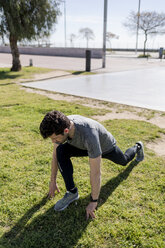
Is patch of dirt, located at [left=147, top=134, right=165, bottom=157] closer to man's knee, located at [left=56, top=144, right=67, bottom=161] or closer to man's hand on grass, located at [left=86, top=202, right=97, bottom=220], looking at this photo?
man's hand on grass, located at [left=86, top=202, right=97, bottom=220]

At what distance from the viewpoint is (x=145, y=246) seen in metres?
2.13

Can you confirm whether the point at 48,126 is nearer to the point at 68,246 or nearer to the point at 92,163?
the point at 92,163

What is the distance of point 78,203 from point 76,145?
2.78 ft

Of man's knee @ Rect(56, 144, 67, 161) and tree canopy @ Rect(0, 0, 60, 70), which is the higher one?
tree canopy @ Rect(0, 0, 60, 70)

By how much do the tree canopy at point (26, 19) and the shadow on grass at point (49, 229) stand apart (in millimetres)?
12674

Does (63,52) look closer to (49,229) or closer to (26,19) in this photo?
(26,19)

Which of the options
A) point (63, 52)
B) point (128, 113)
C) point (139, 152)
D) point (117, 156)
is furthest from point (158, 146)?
point (63, 52)

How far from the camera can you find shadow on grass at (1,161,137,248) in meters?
2.16

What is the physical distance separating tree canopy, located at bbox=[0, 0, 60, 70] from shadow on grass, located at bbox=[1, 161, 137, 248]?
1267 cm

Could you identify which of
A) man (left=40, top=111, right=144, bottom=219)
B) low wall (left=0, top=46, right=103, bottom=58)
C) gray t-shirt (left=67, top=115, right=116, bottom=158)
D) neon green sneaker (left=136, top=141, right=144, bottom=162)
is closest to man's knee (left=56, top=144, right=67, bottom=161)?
man (left=40, top=111, right=144, bottom=219)

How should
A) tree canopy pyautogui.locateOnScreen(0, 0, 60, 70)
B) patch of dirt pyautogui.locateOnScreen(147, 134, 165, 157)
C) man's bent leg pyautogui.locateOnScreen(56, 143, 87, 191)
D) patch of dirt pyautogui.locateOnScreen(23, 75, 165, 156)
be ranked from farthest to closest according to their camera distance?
tree canopy pyautogui.locateOnScreen(0, 0, 60, 70), patch of dirt pyautogui.locateOnScreen(23, 75, 165, 156), patch of dirt pyautogui.locateOnScreen(147, 134, 165, 157), man's bent leg pyautogui.locateOnScreen(56, 143, 87, 191)

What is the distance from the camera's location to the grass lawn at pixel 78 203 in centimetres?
222

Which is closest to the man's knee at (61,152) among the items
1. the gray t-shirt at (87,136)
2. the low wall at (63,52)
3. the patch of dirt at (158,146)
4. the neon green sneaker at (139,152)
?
the gray t-shirt at (87,136)

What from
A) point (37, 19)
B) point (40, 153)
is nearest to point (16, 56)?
point (37, 19)
